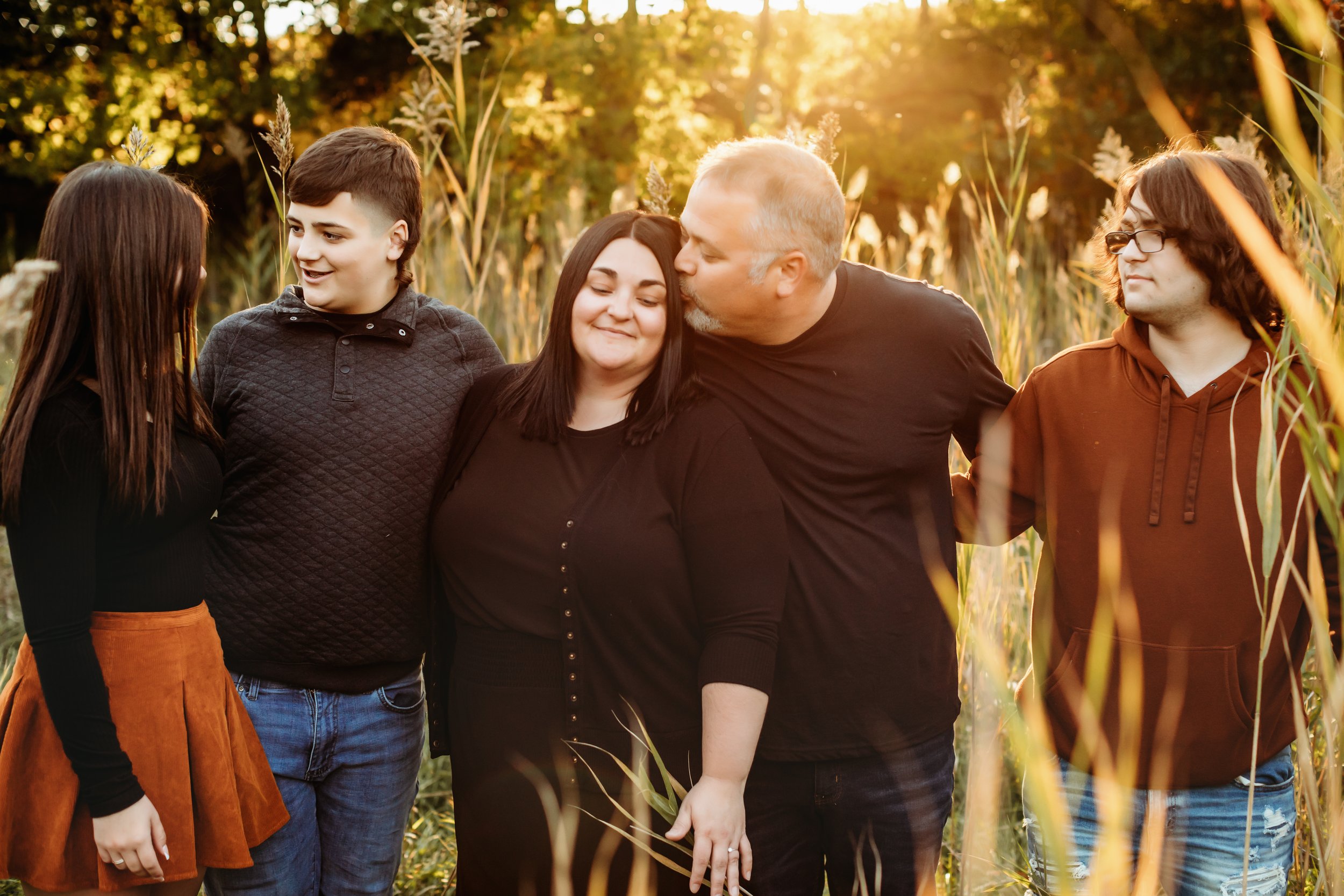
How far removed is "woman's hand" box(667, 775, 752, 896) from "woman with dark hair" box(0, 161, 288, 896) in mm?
719

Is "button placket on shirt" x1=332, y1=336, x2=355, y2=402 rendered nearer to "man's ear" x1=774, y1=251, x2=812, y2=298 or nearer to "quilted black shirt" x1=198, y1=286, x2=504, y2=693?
"quilted black shirt" x1=198, y1=286, x2=504, y2=693

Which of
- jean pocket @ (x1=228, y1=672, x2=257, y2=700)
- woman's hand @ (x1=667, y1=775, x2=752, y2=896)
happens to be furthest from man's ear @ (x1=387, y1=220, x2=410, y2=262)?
woman's hand @ (x1=667, y1=775, x2=752, y2=896)

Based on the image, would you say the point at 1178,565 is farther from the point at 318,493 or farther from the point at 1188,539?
the point at 318,493

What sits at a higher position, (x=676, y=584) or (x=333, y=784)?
(x=676, y=584)

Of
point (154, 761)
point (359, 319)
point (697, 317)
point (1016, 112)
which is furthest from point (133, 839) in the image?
point (1016, 112)

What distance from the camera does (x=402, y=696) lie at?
1815mm

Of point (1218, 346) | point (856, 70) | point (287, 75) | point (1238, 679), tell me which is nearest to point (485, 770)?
point (1238, 679)

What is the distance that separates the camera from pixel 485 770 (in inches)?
67.0

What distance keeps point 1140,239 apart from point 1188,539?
0.51 metres

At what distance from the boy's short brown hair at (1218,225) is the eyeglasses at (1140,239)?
15 millimetres

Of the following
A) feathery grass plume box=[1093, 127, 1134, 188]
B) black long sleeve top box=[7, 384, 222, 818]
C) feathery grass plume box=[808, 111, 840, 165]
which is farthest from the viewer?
feathery grass plume box=[1093, 127, 1134, 188]

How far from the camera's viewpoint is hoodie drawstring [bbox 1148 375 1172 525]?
63.8 inches

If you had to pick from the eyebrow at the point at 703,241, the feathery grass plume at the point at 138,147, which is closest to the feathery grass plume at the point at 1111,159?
the eyebrow at the point at 703,241

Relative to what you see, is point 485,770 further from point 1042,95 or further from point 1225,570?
point 1042,95
